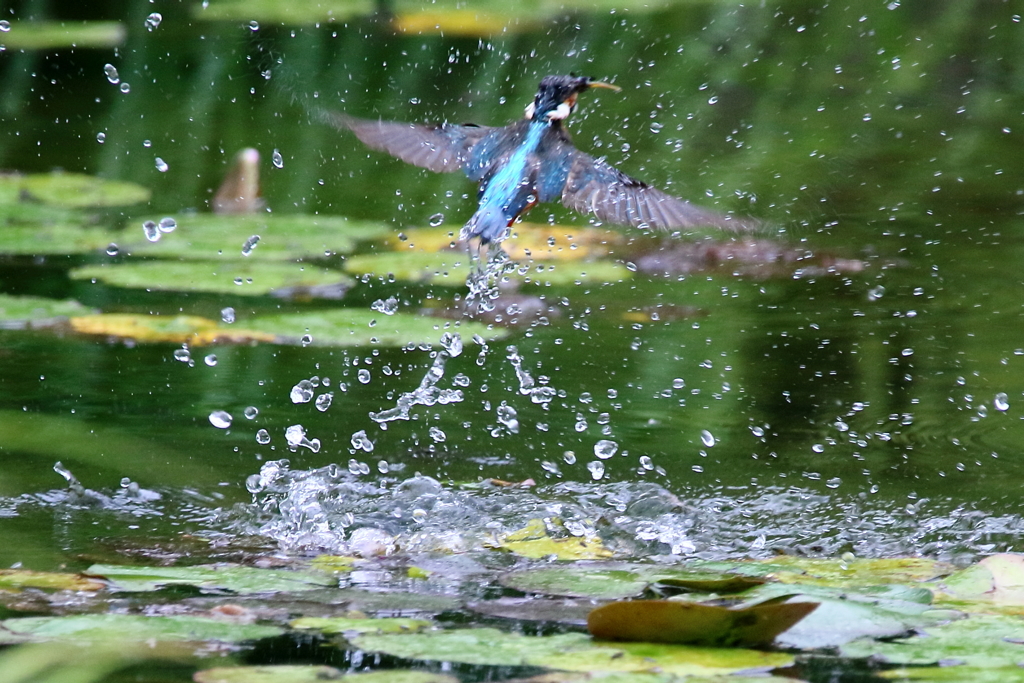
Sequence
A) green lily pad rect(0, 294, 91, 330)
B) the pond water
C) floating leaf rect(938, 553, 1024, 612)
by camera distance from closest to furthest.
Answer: floating leaf rect(938, 553, 1024, 612) → the pond water → green lily pad rect(0, 294, 91, 330)

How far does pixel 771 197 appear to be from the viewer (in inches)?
253

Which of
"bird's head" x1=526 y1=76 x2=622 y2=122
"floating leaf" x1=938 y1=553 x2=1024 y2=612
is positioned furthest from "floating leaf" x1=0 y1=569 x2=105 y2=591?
"bird's head" x1=526 y1=76 x2=622 y2=122

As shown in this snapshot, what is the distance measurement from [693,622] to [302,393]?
2073 millimetres

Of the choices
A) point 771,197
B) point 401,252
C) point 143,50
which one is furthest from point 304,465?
point 143,50

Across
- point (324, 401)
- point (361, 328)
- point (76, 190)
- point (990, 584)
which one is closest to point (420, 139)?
point (324, 401)

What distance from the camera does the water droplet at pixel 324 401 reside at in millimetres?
3641

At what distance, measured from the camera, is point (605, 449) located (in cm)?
329

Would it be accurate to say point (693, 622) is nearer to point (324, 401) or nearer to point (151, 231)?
point (324, 401)

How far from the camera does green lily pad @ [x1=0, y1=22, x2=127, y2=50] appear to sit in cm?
915

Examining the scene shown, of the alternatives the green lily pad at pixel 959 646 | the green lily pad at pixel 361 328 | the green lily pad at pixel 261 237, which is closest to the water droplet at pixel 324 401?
the green lily pad at pixel 361 328

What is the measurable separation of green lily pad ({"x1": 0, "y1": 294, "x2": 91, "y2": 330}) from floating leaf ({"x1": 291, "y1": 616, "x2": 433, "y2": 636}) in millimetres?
2574

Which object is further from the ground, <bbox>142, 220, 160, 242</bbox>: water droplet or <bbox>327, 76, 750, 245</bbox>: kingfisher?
<bbox>142, 220, 160, 242</bbox>: water droplet

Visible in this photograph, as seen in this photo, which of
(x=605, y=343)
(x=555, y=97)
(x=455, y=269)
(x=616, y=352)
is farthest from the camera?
(x=455, y=269)

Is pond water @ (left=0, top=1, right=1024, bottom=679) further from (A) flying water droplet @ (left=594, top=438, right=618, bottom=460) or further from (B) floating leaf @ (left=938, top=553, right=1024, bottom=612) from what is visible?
(B) floating leaf @ (left=938, top=553, right=1024, bottom=612)
